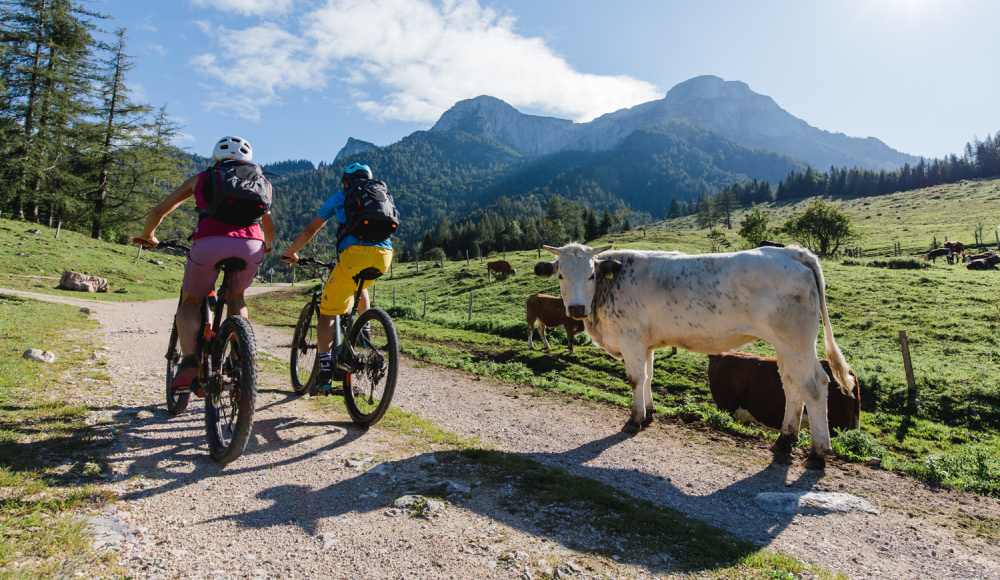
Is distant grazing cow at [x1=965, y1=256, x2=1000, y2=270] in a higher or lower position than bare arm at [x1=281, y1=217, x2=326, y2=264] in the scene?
higher

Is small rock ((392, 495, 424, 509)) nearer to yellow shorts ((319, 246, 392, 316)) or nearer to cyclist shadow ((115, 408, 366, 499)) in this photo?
cyclist shadow ((115, 408, 366, 499))

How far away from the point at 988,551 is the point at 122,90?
55.3m

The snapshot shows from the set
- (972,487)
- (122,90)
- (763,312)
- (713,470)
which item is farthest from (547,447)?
(122,90)


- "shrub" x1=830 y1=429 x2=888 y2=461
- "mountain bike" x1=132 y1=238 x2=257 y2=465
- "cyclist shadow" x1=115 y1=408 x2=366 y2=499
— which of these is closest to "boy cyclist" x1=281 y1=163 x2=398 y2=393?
"cyclist shadow" x1=115 y1=408 x2=366 y2=499

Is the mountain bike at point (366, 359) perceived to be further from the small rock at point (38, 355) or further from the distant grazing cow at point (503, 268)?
the distant grazing cow at point (503, 268)

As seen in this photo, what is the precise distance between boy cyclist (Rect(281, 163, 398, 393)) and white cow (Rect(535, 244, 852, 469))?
8.81ft

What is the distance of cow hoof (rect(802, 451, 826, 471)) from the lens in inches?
190

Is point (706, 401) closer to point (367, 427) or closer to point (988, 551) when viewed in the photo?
point (988, 551)

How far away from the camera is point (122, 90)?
129 feet

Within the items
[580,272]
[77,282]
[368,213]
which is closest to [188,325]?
[368,213]

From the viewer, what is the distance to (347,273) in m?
4.82

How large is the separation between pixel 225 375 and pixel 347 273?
1519 millimetres

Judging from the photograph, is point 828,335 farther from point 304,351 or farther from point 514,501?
point 304,351

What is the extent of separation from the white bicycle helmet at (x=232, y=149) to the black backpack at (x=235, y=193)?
0.65 feet
